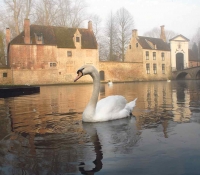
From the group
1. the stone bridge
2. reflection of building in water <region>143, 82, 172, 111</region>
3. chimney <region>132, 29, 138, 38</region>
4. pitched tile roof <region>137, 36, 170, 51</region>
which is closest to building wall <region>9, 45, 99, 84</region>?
chimney <region>132, 29, 138, 38</region>

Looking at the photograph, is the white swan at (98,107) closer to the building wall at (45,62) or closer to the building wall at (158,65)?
the building wall at (45,62)

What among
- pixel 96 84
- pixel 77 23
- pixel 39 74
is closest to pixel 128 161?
pixel 96 84

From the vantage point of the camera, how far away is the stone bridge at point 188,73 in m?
49.9

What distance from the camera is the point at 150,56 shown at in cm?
5547

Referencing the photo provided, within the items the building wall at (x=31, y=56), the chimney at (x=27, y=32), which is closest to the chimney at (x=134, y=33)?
the building wall at (x=31, y=56)

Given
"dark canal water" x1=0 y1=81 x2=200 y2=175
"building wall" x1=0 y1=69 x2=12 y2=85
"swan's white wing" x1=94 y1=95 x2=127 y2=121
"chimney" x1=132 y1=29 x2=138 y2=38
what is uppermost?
"chimney" x1=132 y1=29 x2=138 y2=38

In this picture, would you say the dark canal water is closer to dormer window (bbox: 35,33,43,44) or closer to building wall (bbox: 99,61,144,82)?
dormer window (bbox: 35,33,43,44)

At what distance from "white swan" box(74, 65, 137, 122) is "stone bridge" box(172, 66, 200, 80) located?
47207 millimetres

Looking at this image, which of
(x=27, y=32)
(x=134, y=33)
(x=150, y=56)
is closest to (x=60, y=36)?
(x=27, y=32)

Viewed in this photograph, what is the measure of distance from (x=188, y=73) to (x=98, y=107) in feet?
165

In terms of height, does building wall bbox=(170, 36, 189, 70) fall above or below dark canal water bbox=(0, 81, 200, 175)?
above

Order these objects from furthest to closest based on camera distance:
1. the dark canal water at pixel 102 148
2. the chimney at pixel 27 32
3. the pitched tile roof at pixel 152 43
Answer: the pitched tile roof at pixel 152 43, the chimney at pixel 27 32, the dark canal water at pixel 102 148

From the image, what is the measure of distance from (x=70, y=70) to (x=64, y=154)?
134ft

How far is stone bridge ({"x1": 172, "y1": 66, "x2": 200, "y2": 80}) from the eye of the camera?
4993cm
